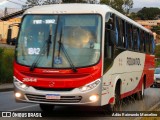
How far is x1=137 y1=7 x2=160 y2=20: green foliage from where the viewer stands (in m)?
162

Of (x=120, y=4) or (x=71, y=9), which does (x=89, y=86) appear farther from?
(x=120, y=4)

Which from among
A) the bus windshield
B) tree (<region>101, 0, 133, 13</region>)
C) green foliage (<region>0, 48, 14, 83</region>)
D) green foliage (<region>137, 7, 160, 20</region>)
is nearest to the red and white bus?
the bus windshield

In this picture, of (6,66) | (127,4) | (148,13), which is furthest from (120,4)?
(148,13)

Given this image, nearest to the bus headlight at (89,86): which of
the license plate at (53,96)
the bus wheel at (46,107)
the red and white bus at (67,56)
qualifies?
the red and white bus at (67,56)

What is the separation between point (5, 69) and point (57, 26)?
18686mm

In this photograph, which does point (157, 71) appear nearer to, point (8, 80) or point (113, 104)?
point (8, 80)

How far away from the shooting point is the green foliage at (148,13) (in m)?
162

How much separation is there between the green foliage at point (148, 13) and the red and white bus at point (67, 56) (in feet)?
496

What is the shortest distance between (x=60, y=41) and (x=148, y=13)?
157 metres

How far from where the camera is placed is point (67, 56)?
37.9 ft

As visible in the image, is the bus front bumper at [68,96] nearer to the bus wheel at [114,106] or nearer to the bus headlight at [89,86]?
the bus headlight at [89,86]

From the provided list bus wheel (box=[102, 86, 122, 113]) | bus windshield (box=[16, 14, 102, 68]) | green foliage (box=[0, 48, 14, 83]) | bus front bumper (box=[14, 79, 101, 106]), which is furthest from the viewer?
green foliage (box=[0, 48, 14, 83])

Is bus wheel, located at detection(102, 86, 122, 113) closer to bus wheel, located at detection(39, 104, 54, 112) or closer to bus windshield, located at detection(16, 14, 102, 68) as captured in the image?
bus wheel, located at detection(39, 104, 54, 112)

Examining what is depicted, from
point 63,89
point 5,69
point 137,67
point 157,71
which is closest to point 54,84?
point 63,89
